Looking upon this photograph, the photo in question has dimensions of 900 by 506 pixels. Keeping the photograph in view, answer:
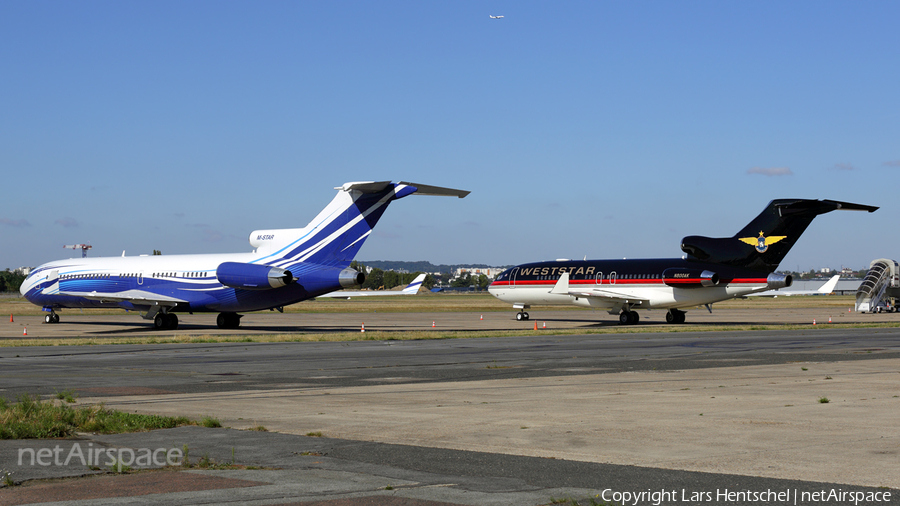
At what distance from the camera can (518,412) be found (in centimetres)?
1279

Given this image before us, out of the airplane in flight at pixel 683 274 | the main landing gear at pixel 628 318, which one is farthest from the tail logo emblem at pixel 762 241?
the main landing gear at pixel 628 318

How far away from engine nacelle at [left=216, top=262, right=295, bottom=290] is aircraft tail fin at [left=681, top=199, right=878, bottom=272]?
73.1ft

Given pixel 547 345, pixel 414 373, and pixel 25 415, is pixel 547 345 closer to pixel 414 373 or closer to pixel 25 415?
pixel 414 373

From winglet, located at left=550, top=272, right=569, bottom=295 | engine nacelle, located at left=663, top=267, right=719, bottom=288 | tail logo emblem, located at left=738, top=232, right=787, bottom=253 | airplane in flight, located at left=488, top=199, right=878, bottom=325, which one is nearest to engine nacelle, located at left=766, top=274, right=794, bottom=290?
airplane in flight, located at left=488, top=199, right=878, bottom=325

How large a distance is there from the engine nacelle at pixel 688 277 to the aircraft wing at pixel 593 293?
2164mm

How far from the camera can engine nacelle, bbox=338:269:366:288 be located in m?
36.8

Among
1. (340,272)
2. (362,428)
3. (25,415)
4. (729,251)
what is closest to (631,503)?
(362,428)

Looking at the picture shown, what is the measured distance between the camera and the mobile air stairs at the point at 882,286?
217ft

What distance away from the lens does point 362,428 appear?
1132cm

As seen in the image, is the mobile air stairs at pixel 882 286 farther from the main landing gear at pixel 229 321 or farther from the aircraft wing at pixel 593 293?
the main landing gear at pixel 229 321

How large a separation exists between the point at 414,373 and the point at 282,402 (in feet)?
18.2

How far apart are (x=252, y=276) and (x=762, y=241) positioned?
25.0 m

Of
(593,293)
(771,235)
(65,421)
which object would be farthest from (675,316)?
(65,421)

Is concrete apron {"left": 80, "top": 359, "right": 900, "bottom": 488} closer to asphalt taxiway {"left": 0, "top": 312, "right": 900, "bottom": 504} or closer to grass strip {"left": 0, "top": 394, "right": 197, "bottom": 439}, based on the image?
asphalt taxiway {"left": 0, "top": 312, "right": 900, "bottom": 504}
